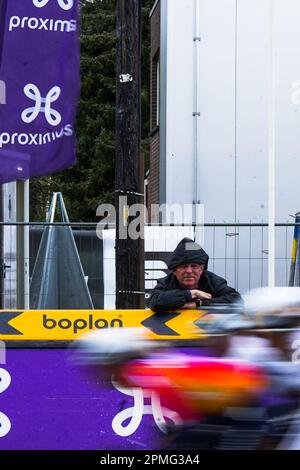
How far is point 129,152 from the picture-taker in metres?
7.73

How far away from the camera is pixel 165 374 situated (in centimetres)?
346

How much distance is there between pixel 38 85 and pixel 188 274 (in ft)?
10.9

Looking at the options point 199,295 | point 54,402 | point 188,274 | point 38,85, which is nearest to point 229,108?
point 38,85

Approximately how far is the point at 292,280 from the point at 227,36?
336 cm

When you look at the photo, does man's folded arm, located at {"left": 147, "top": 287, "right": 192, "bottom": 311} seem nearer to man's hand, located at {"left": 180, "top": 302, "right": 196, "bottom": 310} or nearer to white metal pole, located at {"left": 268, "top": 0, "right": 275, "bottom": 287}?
man's hand, located at {"left": 180, "top": 302, "right": 196, "bottom": 310}

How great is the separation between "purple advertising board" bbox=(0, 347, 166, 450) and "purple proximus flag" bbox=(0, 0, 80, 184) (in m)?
3.26

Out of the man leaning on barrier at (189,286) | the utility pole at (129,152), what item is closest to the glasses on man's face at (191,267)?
the man leaning on barrier at (189,286)

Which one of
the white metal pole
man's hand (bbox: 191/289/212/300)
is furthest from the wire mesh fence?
man's hand (bbox: 191/289/212/300)

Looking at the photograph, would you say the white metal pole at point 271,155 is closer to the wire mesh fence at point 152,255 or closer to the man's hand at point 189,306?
the man's hand at point 189,306

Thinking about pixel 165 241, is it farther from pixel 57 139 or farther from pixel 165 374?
pixel 165 374

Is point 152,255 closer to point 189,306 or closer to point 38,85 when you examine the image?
point 38,85

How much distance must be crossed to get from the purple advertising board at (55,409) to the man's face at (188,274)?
91cm

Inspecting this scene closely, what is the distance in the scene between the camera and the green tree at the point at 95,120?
35.0 metres
